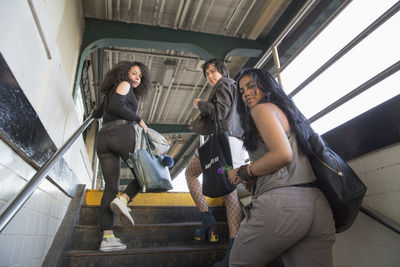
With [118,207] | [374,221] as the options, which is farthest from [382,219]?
[118,207]

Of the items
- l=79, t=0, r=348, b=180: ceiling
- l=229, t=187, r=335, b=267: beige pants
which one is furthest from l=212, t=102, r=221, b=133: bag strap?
l=79, t=0, r=348, b=180: ceiling

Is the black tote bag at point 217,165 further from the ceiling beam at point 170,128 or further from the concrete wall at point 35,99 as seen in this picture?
the ceiling beam at point 170,128

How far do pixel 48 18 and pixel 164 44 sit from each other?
224cm

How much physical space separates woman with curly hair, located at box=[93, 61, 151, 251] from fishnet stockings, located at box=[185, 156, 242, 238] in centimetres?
43

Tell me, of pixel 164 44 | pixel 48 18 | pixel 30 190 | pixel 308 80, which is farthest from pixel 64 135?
pixel 308 80

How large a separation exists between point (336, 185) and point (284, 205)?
218mm

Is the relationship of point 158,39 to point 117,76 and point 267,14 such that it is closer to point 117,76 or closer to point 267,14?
point 267,14

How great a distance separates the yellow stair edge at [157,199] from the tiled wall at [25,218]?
0.61m

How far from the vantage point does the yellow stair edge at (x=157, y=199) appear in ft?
9.36

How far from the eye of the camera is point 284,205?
875 mm

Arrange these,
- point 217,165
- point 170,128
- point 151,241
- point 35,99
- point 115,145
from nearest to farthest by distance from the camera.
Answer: point 217,165 < point 35,99 < point 115,145 < point 151,241 < point 170,128

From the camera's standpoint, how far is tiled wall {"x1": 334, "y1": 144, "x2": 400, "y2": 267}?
4.40 ft

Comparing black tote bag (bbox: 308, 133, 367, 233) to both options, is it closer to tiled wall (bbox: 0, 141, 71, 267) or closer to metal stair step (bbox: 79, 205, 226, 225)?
tiled wall (bbox: 0, 141, 71, 267)

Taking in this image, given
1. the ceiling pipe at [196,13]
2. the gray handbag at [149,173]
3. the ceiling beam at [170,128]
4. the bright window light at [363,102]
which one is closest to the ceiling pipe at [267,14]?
the ceiling pipe at [196,13]
